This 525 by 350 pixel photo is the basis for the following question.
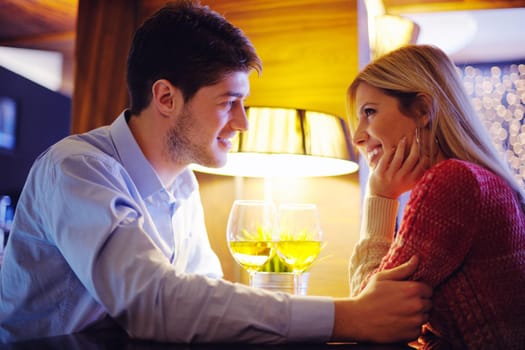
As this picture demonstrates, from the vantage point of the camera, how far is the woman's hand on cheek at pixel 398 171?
110 cm

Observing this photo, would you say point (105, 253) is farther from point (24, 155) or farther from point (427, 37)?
point (427, 37)

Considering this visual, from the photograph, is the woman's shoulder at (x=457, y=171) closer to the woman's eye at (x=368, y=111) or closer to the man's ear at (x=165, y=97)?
the woman's eye at (x=368, y=111)

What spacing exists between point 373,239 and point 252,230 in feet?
1.27

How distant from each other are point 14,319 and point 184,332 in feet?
1.78

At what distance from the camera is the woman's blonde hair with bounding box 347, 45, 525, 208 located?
1.04 m

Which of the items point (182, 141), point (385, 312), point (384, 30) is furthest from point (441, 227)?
point (384, 30)

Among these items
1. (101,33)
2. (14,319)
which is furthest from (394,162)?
(101,33)

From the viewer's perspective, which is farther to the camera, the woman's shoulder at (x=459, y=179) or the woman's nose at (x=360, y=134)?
the woman's nose at (x=360, y=134)

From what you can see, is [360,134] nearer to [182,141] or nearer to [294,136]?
[294,136]

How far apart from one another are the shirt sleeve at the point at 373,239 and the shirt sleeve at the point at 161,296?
331 millimetres

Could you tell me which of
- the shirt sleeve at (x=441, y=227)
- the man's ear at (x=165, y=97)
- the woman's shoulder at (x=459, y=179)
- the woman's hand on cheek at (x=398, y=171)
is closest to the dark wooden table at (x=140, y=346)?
the shirt sleeve at (x=441, y=227)

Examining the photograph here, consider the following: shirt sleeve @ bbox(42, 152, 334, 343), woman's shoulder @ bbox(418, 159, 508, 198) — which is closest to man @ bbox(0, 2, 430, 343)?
shirt sleeve @ bbox(42, 152, 334, 343)

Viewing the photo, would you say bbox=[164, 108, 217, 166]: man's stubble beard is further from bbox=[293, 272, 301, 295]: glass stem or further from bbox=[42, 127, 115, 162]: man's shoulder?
bbox=[293, 272, 301, 295]: glass stem

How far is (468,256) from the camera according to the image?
859 millimetres
